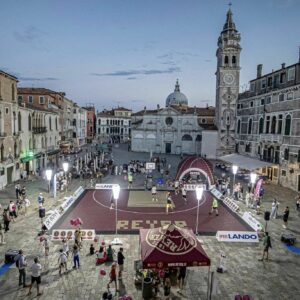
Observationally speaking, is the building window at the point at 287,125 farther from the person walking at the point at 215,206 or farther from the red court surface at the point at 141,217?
the person walking at the point at 215,206

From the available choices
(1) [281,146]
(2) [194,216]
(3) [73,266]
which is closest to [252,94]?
(1) [281,146]

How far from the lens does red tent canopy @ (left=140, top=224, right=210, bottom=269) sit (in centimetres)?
1074

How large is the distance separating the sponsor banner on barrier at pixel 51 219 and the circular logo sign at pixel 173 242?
9396 mm

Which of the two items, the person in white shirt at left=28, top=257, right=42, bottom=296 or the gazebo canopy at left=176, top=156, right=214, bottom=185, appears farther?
the gazebo canopy at left=176, top=156, right=214, bottom=185

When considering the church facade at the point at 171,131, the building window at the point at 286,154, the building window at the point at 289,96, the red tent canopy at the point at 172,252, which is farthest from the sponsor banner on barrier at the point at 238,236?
the church facade at the point at 171,131

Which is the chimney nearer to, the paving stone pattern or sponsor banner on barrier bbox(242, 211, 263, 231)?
sponsor banner on barrier bbox(242, 211, 263, 231)

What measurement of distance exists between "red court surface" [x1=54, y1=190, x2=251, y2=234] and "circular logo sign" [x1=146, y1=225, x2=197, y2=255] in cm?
803

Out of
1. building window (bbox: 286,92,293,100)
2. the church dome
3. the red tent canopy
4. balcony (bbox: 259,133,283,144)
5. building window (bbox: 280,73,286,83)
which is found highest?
the church dome

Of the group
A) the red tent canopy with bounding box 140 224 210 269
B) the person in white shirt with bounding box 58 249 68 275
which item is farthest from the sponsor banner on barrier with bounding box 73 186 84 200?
the red tent canopy with bounding box 140 224 210 269

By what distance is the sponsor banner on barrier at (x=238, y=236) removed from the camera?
56.6 feet

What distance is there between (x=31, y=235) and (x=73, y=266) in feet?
17.7

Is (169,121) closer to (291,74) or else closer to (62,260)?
(291,74)

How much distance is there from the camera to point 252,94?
151 ft

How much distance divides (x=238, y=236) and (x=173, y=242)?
25.7 feet
